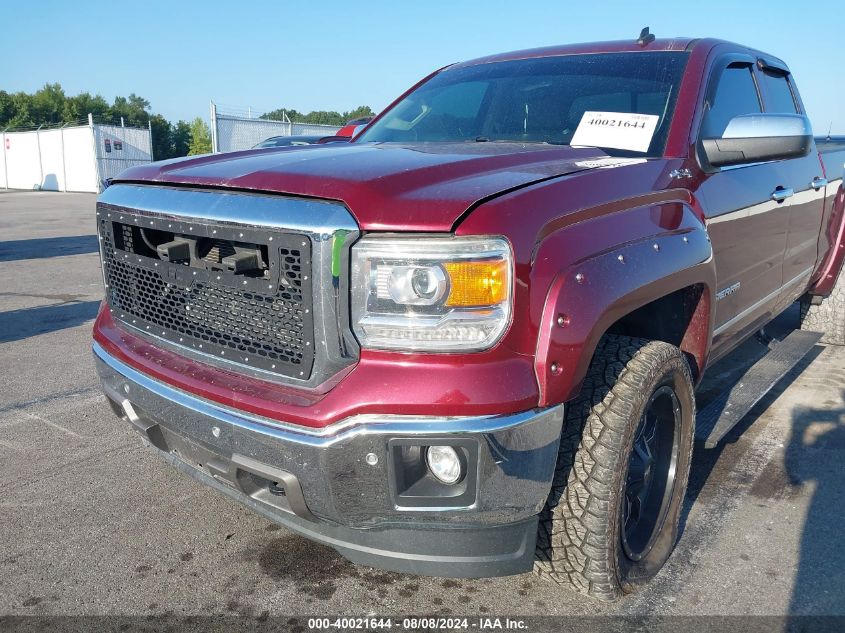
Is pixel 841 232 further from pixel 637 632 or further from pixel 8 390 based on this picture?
pixel 8 390

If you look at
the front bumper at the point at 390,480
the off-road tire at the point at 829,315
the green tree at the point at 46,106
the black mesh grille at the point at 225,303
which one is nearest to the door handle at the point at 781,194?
the off-road tire at the point at 829,315

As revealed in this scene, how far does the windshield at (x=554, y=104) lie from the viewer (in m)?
2.78

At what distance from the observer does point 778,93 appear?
13.4ft

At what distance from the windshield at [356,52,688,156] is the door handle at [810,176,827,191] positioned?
5.12ft

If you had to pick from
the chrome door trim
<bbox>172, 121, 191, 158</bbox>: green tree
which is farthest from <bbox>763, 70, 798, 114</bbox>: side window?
<bbox>172, 121, 191, 158</bbox>: green tree

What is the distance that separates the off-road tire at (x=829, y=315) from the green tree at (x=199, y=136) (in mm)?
57715

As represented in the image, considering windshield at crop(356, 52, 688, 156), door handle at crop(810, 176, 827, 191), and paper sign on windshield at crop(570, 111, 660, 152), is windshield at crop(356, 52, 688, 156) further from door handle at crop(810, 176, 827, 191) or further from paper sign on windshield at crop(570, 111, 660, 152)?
door handle at crop(810, 176, 827, 191)

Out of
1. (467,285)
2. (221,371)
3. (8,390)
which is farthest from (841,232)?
(8,390)

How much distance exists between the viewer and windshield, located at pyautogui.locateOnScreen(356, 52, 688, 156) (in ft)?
9.12

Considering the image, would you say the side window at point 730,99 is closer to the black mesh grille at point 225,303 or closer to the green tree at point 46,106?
the black mesh grille at point 225,303

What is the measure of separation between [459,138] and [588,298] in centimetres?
153

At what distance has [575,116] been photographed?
9.73 feet

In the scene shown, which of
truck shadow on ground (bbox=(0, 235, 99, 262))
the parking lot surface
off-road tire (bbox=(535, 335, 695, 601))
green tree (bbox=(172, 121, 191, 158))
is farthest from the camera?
green tree (bbox=(172, 121, 191, 158))

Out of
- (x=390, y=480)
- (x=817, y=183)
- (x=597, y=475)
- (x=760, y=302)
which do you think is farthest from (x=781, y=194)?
(x=390, y=480)
